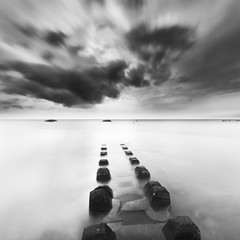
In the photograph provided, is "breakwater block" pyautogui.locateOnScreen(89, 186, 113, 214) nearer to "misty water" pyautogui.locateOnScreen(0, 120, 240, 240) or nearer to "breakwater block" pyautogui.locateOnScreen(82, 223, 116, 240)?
"misty water" pyautogui.locateOnScreen(0, 120, 240, 240)

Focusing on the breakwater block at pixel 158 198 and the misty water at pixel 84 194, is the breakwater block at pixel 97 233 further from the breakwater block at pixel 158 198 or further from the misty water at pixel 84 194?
the breakwater block at pixel 158 198

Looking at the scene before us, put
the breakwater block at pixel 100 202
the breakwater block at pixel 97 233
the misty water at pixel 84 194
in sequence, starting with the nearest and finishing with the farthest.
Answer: the breakwater block at pixel 97 233 → the misty water at pixel 84 194 → the breakwater block at pixel 100 202

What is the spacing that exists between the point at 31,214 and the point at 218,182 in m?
5.09

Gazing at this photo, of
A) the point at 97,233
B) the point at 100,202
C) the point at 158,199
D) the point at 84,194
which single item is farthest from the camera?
the point at 84,194

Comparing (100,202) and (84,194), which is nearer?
(100,202)

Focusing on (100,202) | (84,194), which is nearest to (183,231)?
(100,202)

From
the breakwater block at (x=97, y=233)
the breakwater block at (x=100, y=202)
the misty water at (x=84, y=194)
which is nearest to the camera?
the breakwater block at (x=97, y=233)

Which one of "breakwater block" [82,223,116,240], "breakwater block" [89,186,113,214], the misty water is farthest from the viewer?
"breakwater block" [89,186,113,214]

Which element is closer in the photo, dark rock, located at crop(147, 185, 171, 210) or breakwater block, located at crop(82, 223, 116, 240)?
breakwater block, located at crop(82, 223, 116, 240)

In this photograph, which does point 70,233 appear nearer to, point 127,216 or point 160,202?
point 127,216

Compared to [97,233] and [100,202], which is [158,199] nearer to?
[100,202]

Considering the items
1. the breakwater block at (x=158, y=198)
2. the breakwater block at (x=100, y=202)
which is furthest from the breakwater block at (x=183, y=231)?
the breakwater block at (x=100, y=202)

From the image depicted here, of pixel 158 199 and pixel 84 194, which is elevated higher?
pixel 158 199

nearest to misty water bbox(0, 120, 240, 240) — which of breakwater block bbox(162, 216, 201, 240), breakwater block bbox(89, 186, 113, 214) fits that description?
breakwater block bbox(89, 186, 113, 214)
